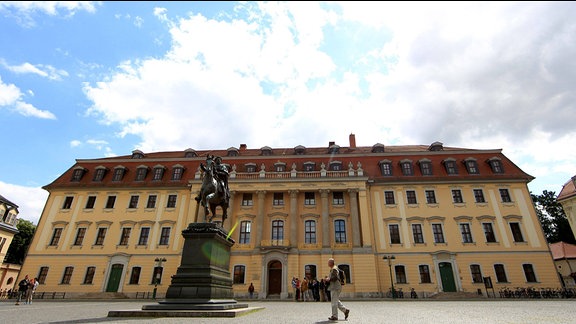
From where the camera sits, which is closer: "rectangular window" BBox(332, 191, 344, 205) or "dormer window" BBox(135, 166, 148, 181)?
"rectangular window" BBox(332, 191, 344, 205)

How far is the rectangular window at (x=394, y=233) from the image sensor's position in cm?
2696

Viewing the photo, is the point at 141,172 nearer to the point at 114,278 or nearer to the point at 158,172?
the point at 158,172

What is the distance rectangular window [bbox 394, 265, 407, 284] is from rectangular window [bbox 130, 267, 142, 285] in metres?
22.9

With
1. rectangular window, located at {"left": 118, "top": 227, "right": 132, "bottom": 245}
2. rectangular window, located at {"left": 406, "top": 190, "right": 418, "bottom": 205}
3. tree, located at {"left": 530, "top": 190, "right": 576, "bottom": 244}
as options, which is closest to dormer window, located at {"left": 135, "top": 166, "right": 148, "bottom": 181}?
rectangular window, located at {"left": 118, "top": 227, "right": 132, "bottom": 245}

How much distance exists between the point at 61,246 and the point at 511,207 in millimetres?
41754

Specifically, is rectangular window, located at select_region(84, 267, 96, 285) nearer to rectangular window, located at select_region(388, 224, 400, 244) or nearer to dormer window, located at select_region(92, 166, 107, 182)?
dormer window, located at select_region(92, 166, 107, 182)

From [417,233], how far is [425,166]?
22.7 feet

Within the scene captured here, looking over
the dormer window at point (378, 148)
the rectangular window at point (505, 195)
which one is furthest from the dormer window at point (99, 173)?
the rectangular window at point (505, 195)

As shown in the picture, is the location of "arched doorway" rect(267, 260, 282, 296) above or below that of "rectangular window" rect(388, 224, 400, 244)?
below

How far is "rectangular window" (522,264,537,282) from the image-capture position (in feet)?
80.1

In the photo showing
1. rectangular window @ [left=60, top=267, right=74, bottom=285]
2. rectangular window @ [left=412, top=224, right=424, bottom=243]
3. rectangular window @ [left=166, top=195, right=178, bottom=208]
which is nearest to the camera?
rectangular window @ [left=412, top=224, right=424, bottom=243]

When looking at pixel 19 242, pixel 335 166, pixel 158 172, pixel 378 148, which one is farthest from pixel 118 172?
pixel 378 148

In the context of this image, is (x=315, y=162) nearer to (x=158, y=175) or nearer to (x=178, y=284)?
(x=158, y=175)

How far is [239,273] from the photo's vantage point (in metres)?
26.5
